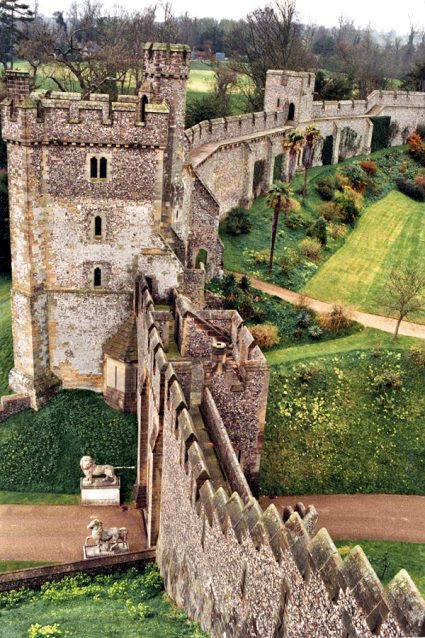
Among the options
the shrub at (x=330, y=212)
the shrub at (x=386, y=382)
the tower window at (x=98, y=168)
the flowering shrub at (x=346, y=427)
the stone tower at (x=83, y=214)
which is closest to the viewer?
the stone tower at (x=83, y=214)

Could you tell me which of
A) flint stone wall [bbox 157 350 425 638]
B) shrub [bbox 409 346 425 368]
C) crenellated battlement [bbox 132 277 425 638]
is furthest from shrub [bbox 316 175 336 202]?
flint stone wall [bbox 157 350 425 638]

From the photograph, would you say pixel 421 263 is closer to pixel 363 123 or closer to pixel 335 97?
pixel 363 123

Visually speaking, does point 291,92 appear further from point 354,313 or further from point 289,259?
point 354,313

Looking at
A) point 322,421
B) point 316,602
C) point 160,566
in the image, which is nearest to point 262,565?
point 316,602

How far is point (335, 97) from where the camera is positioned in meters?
69.2

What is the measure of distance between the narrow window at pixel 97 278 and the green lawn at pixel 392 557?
1362 centimetres

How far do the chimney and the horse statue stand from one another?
15041 millimetres

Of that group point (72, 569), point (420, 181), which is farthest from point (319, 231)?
point (72, 569)

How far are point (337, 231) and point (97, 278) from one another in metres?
23.1

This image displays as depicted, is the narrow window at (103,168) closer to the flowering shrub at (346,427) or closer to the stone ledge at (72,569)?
the flowering shrub at (346,427)

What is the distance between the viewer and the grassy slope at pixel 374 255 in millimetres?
38875

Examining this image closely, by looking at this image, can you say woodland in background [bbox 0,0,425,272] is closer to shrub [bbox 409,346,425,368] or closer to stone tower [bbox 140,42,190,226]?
stone tower [bbox 140,42,190,226]

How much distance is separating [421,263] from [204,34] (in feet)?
294

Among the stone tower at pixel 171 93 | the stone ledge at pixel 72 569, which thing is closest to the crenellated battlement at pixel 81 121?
the stone tower at pixel 171 93
